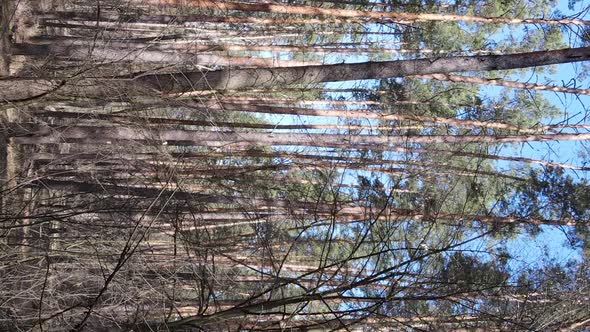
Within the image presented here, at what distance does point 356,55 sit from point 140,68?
9388mm

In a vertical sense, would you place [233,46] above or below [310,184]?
above

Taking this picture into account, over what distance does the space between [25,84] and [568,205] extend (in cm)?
968

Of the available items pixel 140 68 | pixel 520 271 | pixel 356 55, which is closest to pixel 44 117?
pixel 140 68

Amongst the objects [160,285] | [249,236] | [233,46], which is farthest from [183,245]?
[233,46]

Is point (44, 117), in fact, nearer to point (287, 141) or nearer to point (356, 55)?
point (287, 141)

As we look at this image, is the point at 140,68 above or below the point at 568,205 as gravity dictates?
above

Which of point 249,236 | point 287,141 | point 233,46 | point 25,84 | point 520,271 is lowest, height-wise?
point 520,271

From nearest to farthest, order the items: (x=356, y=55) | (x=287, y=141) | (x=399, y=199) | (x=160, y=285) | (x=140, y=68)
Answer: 1. (x=160, y=285)
2. (x=140, y=68)
3. (x=287, y=141)
4. (x=399, y=199)
5. (x=356, y=55)

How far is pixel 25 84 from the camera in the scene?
6.04 meters

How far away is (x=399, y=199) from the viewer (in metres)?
11.2

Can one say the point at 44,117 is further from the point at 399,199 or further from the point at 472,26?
the point at 472,26

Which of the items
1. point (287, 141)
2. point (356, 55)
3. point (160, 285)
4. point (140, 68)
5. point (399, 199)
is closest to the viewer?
point (160, 285)

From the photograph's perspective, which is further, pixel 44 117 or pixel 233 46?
pixel 233 46

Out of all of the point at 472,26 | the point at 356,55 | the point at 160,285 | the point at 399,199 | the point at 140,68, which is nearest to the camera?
the point at 160,285
